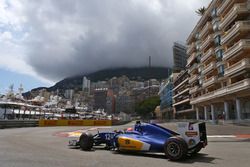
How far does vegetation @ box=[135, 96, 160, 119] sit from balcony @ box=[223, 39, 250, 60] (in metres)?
95.4

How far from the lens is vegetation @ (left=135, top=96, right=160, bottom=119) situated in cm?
13840

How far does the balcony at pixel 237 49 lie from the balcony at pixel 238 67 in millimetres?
1658

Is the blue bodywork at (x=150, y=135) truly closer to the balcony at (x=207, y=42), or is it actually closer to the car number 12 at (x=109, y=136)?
the car number 12 at (x=109, y=136)

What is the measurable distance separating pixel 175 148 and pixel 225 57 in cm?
3919

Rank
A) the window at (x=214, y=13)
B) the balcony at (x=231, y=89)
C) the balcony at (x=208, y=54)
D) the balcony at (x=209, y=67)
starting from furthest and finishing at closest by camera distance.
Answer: the balcony at (x=208, y=54) → the balcony at (x=209, y=67) → the window at (x=214, y=13) → the balcony at (x=231, y=89)

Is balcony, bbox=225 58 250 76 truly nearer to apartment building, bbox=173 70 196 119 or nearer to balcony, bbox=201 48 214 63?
balcony, bbox=201 48 214 63

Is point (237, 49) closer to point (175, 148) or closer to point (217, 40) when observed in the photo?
point (217, 40)

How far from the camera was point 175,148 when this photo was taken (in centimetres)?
893

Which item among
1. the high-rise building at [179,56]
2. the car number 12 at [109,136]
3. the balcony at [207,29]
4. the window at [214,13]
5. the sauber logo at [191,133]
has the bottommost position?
the car number 12 at [109,136]

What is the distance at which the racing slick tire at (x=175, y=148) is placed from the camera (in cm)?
878

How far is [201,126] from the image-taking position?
9586 millimetres

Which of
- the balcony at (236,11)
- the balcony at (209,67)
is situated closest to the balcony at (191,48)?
the balcony at (209,67)

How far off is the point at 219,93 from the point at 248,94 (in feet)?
26.1

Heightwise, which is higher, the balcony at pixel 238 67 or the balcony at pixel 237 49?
the balcony at pixel 237 49
